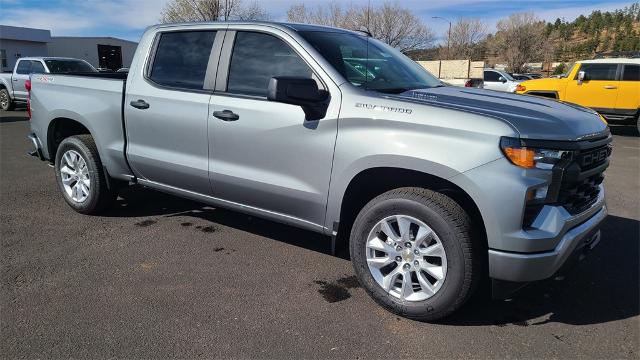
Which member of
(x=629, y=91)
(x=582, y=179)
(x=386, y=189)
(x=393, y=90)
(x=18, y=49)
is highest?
(x=18, y=49)

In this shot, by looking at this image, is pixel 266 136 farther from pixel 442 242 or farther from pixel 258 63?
pixel 442 242

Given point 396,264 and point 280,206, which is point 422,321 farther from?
point 280,206

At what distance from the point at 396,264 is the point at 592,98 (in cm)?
1217

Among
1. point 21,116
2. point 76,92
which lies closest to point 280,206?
point 76,92

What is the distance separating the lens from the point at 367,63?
12.9 feet

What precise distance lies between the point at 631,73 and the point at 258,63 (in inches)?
486

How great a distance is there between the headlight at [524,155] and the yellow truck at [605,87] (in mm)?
11752

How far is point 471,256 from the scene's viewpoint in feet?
9.73

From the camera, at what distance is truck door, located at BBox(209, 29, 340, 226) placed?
3518 millimetres

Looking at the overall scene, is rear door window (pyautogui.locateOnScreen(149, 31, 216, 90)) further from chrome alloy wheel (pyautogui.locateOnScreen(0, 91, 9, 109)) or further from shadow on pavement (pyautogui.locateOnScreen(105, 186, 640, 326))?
chrome alloy wheel (pyautogui.locateOnScreen(0, 91, 9, 109))

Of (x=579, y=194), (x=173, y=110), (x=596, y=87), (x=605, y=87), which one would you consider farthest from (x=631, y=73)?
(x=173, y=110)

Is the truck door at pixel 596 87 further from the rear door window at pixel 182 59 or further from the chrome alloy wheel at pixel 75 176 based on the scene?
the chrome alloy wheel at pixel 75 176

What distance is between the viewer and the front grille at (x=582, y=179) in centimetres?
295

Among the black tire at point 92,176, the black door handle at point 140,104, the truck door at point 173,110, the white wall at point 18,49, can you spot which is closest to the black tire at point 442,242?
the truck door at point 173,110
